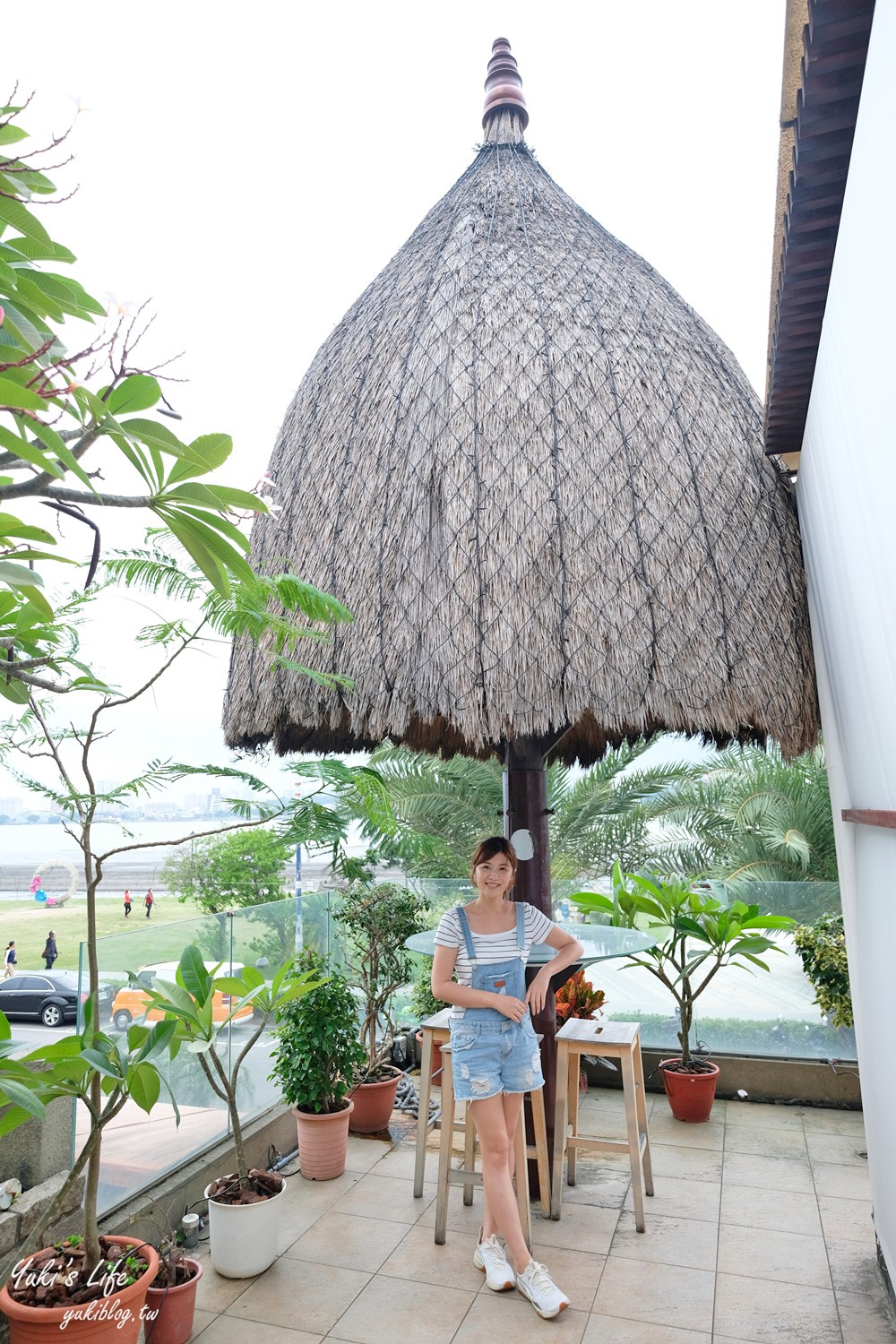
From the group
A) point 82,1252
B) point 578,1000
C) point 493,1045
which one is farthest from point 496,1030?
point 578,1000

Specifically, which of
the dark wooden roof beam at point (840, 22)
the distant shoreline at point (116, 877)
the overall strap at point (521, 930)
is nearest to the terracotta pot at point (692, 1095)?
the overall strap at point (521, 930)

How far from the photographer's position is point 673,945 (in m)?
4.62

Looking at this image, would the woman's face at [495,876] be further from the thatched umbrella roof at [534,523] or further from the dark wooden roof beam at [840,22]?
the dark wooden roof beam at [840,22]

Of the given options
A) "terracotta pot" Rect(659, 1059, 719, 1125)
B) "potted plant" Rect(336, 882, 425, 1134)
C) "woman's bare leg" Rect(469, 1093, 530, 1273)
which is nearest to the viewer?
"woman's bare leg" Rect(469, 1093, 530, 1273)

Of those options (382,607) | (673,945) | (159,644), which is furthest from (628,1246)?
(159,644)

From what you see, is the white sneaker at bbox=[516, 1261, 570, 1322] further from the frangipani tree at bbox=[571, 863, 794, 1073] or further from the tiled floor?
the frangipani tree at bbox=[571, 863, 794, 1073]

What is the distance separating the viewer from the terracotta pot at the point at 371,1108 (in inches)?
162

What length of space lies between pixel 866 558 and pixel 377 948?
11.3ft

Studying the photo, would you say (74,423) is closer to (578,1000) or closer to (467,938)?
(467,938)

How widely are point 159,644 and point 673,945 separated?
3.30 metres

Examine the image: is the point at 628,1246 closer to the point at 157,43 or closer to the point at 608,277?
the point at 608,277

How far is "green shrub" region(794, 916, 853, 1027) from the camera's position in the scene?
14.4ft

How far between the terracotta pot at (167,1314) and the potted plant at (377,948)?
186 centimetres

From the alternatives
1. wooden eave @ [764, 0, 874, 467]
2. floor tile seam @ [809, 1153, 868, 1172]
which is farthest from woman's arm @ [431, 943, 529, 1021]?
wooden eave @ [764, 0, 874, 467]
